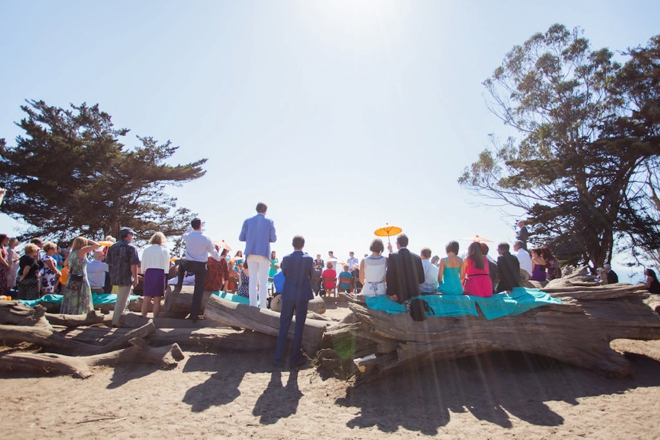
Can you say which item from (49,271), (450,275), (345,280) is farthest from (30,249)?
(345,280)

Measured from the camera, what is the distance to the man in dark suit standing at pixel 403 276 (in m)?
5.60

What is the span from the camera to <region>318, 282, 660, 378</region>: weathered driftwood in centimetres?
514

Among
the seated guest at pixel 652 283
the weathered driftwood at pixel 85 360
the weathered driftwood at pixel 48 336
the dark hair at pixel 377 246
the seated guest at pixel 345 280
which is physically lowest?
the weathered driftwood at pixel 85 360

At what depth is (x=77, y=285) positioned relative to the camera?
760 cm

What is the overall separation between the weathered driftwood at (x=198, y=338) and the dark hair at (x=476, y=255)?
3566 millimetres

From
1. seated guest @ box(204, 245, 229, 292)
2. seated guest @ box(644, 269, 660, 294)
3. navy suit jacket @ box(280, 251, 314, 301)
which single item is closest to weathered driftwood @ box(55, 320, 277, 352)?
navy suit jacket @ box(280, 251, 314, 301)

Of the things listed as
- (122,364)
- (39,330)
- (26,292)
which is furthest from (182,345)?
(26,292)

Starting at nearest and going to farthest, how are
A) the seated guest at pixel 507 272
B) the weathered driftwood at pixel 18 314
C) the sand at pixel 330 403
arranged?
the sand at pixel 330 403, the weathered driftwood at pixel 18 314, the seated guest at pixel 507 272

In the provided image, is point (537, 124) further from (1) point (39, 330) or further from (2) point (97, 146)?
(2) point (97, 146)

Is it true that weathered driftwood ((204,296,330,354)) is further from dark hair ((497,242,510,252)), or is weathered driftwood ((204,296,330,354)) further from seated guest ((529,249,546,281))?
seated guest ((529,249,546,281))

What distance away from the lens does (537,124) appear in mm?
22406

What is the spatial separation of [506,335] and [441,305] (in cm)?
100

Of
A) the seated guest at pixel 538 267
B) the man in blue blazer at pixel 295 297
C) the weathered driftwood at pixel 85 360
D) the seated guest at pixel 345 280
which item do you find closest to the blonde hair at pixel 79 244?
the weathered driftwood at pixel 85 360

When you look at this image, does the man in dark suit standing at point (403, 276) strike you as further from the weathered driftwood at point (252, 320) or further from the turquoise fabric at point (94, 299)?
the turquoise fabric at point (94, 299)
